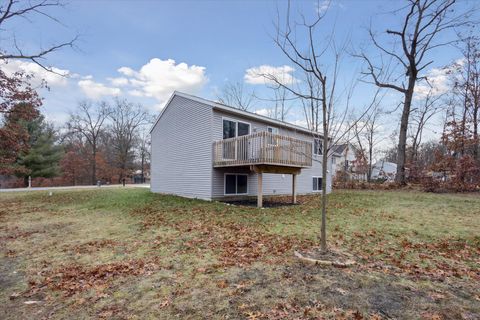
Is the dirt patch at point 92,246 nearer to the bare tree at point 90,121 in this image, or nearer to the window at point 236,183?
the window at point 236,183

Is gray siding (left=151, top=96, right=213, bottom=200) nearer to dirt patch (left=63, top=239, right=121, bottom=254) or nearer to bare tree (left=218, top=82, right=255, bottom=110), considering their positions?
dirt patch (left=63, top=239, right=121, bottom=254)

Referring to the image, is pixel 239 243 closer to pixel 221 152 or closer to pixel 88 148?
pixel 221 152

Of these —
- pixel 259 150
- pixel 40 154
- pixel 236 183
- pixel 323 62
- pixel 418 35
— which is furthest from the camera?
pixel 40 154

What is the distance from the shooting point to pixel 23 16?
34.2 feet

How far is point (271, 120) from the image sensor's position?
14.7 m

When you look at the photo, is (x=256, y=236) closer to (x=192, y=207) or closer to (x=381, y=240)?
(x=381, y=240)

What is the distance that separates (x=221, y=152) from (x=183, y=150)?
128 inches

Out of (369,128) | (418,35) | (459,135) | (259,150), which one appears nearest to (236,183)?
(259,150)

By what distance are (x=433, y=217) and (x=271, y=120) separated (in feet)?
28.5

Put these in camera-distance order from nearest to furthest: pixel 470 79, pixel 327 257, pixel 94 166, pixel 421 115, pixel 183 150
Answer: pixel 327 257 → pixel 183 150 → pixel 470 79 → pixel 421 115 → pixel 94 166

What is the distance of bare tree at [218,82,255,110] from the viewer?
30.6m

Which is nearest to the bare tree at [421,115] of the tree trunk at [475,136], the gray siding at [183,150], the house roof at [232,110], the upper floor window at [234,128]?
the tree trunk at [475,136]

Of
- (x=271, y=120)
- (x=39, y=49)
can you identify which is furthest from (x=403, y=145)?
(x=39, y=49)

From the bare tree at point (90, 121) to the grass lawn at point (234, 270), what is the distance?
1127 inches
